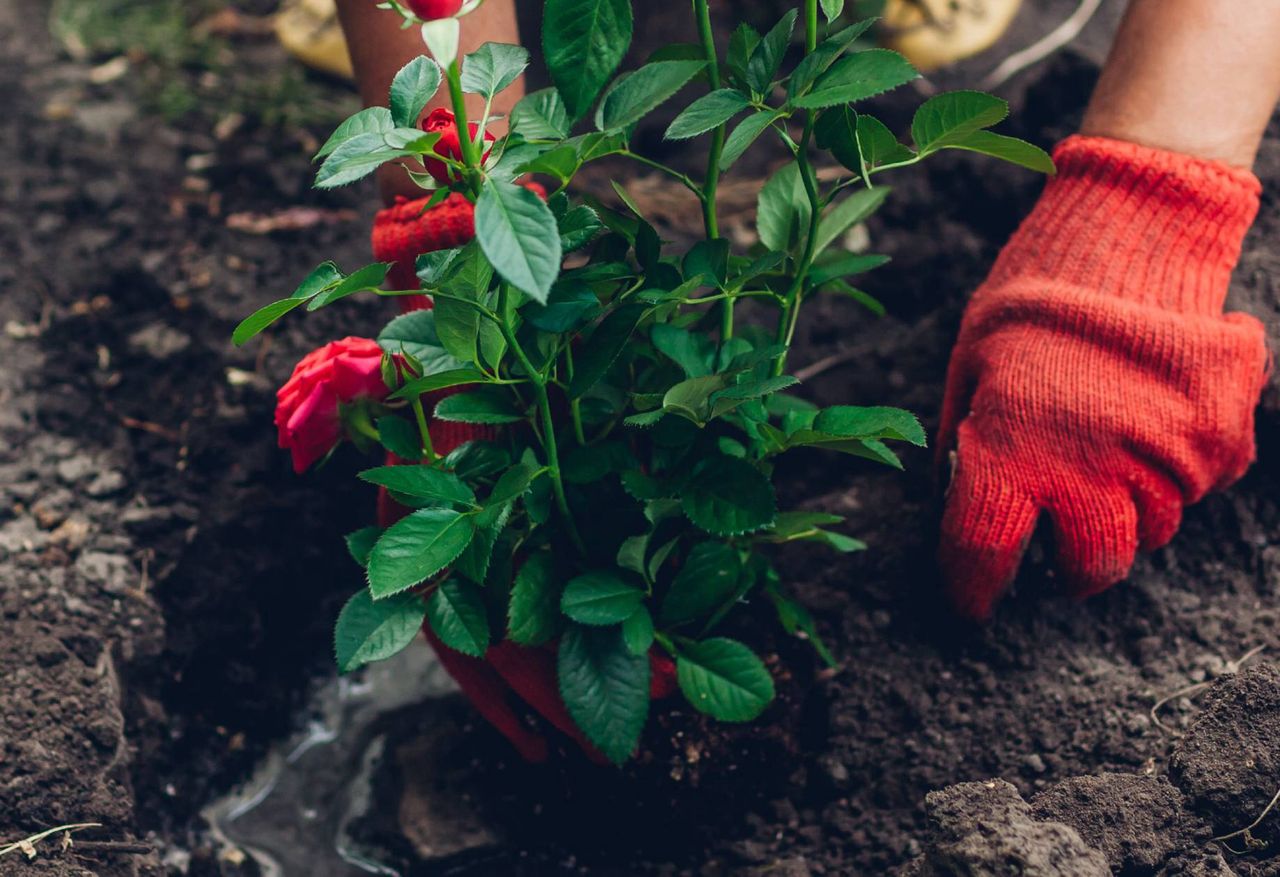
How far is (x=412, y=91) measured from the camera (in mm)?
1001

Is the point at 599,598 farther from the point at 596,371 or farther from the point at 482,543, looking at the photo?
the point at 596,371

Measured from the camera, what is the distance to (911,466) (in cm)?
179

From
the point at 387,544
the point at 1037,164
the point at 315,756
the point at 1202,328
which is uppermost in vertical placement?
the point at 1037,164

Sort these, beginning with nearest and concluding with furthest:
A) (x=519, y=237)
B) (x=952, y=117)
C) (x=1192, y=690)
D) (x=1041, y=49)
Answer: (x=519, y=237) < (x=952, y=117) < (x=1192, y=690) < (x=1041, y=49)

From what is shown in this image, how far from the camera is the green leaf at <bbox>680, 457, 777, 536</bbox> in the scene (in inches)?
45.0

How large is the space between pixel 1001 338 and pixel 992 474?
22cm

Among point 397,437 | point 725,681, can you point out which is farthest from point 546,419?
point 725,681

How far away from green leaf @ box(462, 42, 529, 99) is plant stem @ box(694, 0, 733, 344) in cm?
18

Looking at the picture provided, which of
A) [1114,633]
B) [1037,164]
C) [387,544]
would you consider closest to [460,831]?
[387,544]

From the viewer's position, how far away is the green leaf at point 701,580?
132 cm

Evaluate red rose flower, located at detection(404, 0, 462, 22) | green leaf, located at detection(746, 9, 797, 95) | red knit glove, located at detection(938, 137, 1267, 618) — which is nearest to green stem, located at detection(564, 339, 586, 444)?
green leaf, located at detection(746, 9, 797, 95)

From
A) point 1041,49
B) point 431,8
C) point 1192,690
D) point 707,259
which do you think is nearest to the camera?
point 431,8

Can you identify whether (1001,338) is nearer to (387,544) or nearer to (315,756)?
(387,544)

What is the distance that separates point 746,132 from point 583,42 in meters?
0.23
